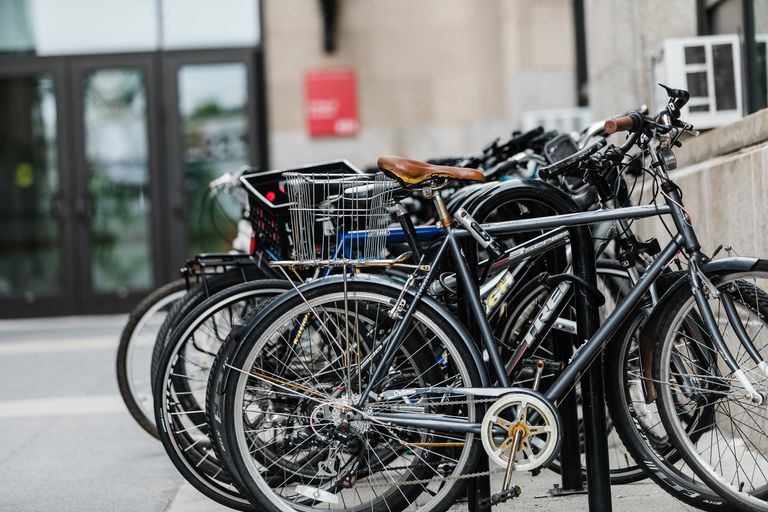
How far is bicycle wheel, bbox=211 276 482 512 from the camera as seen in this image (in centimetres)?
307

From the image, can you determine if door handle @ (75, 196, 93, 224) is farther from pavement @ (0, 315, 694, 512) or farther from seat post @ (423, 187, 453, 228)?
seat post @ (423, 187, 453, 228)

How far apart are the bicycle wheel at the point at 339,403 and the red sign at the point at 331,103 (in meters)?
7.05

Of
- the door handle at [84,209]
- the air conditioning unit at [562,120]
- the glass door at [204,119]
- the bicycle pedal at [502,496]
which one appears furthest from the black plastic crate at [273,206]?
the door handle at [84,209]

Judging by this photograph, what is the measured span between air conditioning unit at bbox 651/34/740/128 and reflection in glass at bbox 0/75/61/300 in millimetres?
7343

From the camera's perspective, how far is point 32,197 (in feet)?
34.6

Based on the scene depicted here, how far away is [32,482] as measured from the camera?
170 inches

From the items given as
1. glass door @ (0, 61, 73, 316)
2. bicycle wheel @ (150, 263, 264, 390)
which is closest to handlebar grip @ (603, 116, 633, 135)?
bicycle wheel @ (150, 263, 264, 390)

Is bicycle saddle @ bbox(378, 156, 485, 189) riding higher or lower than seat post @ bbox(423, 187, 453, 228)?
higher

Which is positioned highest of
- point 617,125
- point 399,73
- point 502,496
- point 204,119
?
point 399,73

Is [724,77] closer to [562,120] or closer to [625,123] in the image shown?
[625,123]

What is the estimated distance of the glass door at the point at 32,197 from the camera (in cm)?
1051

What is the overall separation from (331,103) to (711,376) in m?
7.51

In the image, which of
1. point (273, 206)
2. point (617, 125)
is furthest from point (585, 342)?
point (273, 206)

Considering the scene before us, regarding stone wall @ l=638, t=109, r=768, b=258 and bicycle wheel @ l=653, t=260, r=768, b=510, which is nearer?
bicycle wheel @ l=653, t=260, r=768, b=510
